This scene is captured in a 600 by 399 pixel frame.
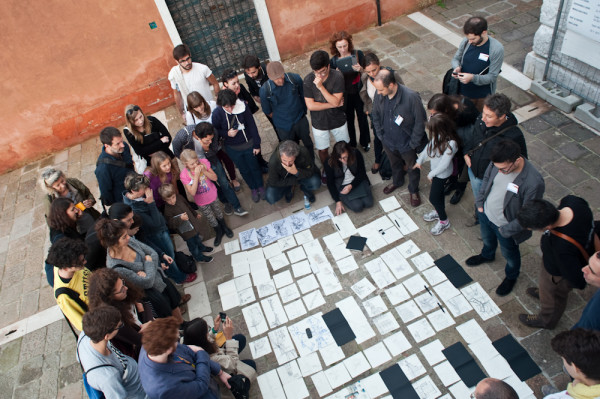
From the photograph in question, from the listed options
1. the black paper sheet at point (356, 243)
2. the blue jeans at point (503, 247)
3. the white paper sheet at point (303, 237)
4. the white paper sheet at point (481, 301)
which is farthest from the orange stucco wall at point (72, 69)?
the white paper sheet at point (481, 301)

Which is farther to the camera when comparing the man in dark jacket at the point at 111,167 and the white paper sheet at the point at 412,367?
the man in dark jacket at the point at 111,167

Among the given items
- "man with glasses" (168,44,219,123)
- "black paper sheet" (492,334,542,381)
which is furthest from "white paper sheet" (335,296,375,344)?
"man with glasses" (168,44,219,123)

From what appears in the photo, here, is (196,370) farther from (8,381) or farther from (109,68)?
(109,68)

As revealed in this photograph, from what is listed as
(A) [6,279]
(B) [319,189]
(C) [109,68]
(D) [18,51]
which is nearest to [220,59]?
(C) [109,68]

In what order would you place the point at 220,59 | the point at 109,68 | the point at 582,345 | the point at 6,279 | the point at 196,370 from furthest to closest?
the point at 220,59 < the point at 109,68 < the point at 6,279 < the point at 196,370 < the point at 582,345

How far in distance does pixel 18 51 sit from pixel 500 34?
846cm

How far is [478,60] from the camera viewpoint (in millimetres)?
5184

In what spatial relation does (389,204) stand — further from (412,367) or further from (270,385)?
(270,385)

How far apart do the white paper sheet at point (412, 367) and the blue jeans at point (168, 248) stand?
2.73 meters

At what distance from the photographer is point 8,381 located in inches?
195

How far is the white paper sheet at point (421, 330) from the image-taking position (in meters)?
4.35

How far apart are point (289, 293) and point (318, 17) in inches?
238

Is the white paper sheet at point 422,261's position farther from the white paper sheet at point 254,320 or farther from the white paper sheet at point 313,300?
the white paper sheet at point 254,320

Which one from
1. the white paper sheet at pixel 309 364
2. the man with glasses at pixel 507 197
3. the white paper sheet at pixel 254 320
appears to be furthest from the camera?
the white paper sheet at pixel 254 320
